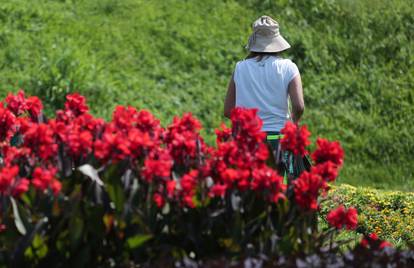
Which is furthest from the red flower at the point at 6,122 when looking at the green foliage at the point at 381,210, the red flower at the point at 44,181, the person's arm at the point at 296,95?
the green foliage at the point at 381,210

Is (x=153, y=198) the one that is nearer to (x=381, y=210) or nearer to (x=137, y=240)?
(x=137, y=240)

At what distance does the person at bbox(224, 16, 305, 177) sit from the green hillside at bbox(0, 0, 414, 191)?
203 inches

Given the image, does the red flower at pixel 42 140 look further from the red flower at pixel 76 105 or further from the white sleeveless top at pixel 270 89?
the white sleeveless top at pixel 270 89

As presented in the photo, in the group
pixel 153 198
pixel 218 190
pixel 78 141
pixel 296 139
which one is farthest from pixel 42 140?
pixel 296 139

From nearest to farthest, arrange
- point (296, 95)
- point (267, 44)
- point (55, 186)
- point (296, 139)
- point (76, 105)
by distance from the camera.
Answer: point (55, 186) < point (296, 139) < point (76, 105) < point (296, 95) < point (267, 44)

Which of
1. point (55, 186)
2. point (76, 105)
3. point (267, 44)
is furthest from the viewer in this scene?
point (267, 44)

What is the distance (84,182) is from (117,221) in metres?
0.37

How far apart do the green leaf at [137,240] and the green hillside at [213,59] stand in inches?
279

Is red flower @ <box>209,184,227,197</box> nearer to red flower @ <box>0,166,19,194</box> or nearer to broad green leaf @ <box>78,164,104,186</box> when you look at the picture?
broad green leaf @ <box>78,164,104,186</box>

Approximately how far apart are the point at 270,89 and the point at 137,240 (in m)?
2.11

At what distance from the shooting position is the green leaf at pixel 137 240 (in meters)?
3.33

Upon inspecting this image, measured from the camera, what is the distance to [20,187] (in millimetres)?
3297

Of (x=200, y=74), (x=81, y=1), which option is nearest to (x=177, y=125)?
(x=200, y=74)

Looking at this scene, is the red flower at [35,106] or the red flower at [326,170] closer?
the red flower at [326,170]
